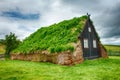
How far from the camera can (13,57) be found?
43969 mm

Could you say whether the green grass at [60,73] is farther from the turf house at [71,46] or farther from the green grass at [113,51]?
the green grass at [113,51]

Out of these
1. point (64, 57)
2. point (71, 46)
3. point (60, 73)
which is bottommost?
point (60, 73)

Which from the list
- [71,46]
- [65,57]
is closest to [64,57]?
[65,57]

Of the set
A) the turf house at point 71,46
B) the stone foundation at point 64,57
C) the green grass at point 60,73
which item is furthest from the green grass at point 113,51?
the green grass at point 60,73

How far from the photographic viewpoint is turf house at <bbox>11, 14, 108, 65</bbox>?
1032 inches

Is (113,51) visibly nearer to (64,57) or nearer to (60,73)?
(64,57)

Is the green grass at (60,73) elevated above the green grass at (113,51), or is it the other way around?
the green grass at (113,51)

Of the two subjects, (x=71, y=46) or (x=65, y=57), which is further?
(x=71, y=46)

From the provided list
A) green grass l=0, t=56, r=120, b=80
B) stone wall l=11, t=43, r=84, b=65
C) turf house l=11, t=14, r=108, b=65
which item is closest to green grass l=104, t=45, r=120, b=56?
turf house l=11, t=14, r=108, b=65

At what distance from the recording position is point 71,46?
26094 mm

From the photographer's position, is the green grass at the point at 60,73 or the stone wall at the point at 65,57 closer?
the green grass at the point at 60,73

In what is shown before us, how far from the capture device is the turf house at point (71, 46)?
2622cm

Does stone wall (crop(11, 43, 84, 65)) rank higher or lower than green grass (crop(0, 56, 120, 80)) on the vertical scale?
higher

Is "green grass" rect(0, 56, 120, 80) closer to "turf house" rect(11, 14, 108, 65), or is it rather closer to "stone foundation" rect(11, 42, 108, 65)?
"stone foundation" rect(11, 42, 108, 65)
